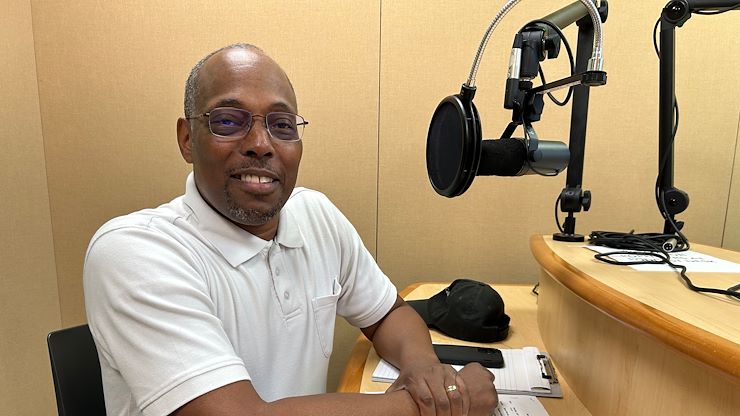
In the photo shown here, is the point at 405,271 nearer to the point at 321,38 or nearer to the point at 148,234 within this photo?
the point at 321,38

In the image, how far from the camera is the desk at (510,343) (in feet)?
2.95

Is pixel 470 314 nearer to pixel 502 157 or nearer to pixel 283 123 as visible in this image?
pixel 502 157

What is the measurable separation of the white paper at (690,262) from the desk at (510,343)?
0.30 meters

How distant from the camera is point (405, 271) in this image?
1.78 meters

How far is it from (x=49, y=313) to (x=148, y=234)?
4.59 ft

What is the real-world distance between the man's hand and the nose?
521mm

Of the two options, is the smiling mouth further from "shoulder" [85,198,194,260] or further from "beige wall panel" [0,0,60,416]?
"beige wall panel" [0,0,60,416]

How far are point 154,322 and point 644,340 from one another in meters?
0.74

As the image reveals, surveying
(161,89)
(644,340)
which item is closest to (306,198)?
(644,340)

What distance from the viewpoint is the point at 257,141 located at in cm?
89

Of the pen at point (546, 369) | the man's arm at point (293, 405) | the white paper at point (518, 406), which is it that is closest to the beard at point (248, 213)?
the man's arm at point (293, 405)

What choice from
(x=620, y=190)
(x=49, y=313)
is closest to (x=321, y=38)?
(x=620, y=190)

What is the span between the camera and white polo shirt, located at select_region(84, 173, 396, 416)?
68 cm

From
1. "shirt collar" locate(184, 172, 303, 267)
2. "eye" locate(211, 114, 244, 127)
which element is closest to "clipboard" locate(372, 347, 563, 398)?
"shirt collar" locate(184, 172, 303, 267)
